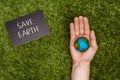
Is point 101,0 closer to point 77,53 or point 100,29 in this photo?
point 100,29

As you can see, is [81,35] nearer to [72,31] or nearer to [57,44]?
[72,31]

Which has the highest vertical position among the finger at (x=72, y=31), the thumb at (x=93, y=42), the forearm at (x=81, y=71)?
the finger at (x=72, y=31)

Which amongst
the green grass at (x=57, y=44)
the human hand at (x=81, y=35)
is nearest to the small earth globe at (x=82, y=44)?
the human hand at (x=81, y=35)

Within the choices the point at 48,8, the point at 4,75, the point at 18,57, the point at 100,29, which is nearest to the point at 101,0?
the point at 100,29

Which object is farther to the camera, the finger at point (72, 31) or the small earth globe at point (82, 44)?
the finger at point (72, 31)

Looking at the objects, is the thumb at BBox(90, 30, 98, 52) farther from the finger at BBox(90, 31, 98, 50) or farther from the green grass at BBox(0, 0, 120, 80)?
the green grass at BBox(0, 0, 120, 80)

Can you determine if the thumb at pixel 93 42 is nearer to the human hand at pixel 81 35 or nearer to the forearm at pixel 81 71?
→ the human hand at pixel 81 35

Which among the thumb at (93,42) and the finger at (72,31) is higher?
the finger at (72,31)

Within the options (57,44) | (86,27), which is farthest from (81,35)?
(57,44)
